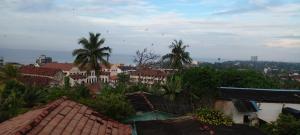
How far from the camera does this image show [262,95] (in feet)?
106

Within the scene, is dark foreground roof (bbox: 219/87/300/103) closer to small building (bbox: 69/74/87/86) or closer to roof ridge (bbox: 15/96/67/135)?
roof ridge (bbox: 15/96/67/135)

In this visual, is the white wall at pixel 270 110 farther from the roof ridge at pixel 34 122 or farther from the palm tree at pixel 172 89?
the roof ridge at pixel 34 122

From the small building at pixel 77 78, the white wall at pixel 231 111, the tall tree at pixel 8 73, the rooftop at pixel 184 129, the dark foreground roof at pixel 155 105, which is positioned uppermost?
the tall tree at pixel 8 73

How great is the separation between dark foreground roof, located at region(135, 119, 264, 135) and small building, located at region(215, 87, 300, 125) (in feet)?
46.6

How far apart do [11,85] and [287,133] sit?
2357 centimetres

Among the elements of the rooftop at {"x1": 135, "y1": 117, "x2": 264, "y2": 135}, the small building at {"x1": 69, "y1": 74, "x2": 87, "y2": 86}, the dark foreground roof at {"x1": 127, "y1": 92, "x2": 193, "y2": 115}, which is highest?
the rooftop at {"x1": 135, "y1": 117, "x2": 264, "y2": 135}

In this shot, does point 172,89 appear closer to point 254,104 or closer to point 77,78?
point 254,104

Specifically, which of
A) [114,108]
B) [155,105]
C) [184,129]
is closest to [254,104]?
[155,105]

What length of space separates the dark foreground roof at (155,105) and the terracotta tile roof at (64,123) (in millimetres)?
13259

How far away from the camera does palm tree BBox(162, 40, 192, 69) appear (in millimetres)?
45975

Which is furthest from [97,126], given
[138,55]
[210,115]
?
[138,55]

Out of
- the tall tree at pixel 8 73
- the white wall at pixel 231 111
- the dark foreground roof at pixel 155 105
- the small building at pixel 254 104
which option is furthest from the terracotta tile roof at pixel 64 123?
the tall tree at pixel 8 73

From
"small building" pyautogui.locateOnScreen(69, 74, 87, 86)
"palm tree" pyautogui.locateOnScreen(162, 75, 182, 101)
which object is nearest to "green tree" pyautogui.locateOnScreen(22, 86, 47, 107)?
"palm tree" pyautogui.locateOnScreen(162, 75, 182, 101)

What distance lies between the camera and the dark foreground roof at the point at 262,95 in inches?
1226
